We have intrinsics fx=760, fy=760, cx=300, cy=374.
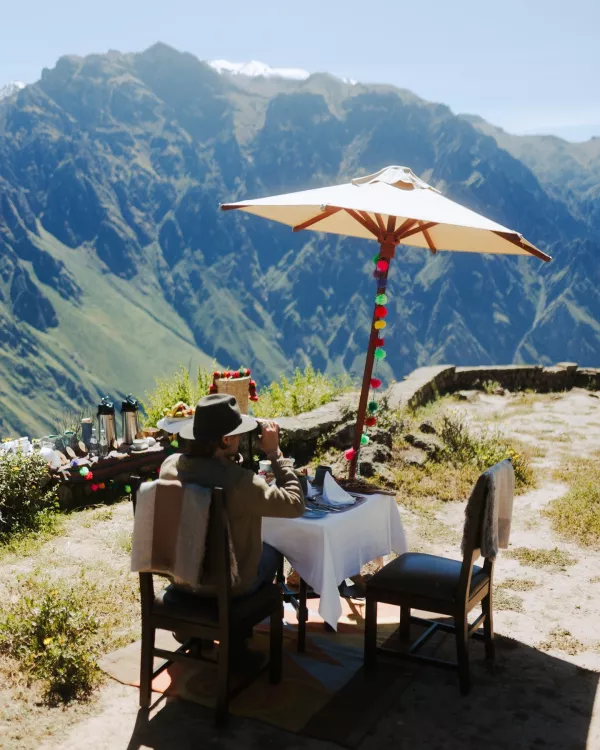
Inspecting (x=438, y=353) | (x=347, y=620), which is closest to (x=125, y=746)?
(x=347, y=620)

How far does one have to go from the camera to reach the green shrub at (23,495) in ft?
20.5

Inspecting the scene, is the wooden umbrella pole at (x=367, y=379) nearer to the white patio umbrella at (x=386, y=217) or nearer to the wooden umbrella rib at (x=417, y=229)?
the white patio umbrella at (x=386, y=217)

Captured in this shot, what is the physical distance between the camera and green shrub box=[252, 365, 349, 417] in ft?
34.2

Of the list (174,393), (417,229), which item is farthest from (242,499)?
(174,393)

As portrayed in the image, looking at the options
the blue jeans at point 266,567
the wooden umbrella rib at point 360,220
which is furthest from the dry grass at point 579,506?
the blue jeans at point 266,567

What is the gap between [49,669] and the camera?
392cm

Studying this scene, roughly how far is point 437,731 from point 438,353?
198354 mm

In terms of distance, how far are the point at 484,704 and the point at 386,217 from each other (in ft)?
11.7

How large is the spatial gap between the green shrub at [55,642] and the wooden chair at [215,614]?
1.38 feet

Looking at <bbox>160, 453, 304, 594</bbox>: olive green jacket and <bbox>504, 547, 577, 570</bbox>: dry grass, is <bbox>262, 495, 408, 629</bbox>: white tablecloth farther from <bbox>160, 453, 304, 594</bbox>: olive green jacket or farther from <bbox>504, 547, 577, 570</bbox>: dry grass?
<bbox>504, 547, 577, 570</bbox>: dry grass

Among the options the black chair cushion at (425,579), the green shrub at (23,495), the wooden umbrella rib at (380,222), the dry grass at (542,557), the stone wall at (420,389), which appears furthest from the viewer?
the stone wall at (420,389)

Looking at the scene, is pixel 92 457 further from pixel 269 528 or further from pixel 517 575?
pixel 517 575

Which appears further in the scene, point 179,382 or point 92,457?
point 179,382

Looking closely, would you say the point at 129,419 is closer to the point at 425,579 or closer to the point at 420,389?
the point at 425,579
